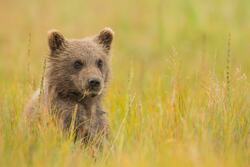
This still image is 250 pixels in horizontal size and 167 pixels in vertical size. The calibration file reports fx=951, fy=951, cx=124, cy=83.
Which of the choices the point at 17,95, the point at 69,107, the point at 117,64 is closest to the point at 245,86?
the point at 69,107

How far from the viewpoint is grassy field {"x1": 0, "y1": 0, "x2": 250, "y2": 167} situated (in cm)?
678

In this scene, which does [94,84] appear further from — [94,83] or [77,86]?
[77,86]

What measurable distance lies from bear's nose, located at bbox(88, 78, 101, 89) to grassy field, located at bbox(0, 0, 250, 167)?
30 cm

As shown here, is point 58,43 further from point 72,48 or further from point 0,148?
point 0,148

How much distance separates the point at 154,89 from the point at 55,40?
140 cm

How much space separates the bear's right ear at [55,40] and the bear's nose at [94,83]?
591mm

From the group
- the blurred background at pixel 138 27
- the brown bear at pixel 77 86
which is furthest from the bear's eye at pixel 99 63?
the blurred background at pixel 138 27

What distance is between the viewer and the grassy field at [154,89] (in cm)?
678

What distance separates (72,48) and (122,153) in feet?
6.23

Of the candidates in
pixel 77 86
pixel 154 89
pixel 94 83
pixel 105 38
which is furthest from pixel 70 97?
pixel 154 89

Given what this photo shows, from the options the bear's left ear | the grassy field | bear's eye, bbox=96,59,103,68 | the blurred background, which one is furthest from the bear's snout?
the blurred background

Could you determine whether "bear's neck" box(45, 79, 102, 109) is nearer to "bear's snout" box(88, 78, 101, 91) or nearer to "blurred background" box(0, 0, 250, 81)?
"bear's snout" box(88, 78, 101, 91)

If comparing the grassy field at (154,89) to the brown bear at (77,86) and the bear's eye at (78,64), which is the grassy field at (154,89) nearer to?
the brown bear at (77,86)

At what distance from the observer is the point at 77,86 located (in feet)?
27.1
